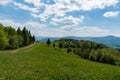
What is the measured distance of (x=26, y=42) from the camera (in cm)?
12688

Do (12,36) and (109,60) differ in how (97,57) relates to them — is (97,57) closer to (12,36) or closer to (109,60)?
(109,60)

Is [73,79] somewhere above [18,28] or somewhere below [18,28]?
below

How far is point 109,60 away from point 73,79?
74764mm

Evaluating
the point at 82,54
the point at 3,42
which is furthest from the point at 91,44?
the point at 3,42

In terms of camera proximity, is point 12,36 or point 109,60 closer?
point 109,60

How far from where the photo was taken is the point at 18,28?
11969 cm

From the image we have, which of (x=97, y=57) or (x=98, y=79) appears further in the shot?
(x=97, y=57)

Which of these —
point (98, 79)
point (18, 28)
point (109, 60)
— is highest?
point (18, 28)

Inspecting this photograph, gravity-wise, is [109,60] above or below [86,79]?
below

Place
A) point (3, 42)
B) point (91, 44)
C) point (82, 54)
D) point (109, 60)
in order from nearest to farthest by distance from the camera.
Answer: point (3, 42) → point (109, 60) → point (82, 54) → point (91, 44)

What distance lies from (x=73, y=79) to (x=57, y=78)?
1.58 metres

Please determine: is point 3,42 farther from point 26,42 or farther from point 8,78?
point 8,78

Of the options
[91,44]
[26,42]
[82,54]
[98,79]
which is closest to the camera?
[98,79]

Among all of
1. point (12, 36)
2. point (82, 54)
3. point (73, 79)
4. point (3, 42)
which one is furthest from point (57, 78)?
point (82, 54)
